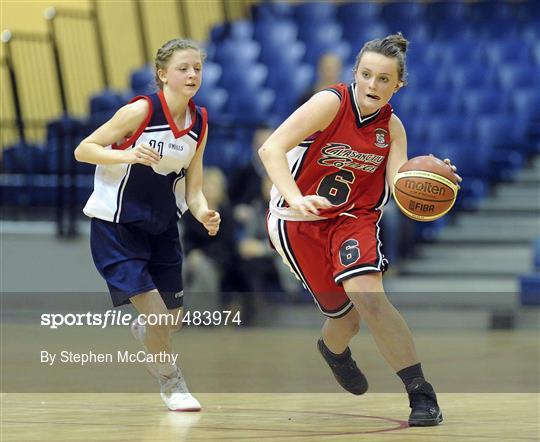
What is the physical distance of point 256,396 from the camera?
19.5 ft

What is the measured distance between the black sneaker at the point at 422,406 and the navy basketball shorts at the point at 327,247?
463mm

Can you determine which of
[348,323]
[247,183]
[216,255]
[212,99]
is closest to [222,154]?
[212,99]

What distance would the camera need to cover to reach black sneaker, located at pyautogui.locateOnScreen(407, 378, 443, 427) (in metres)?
4.91

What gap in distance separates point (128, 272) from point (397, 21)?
903cm

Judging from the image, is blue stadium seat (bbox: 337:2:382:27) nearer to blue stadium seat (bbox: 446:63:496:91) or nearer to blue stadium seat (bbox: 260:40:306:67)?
blue stadium seat (bbox: 260:40:306:67)

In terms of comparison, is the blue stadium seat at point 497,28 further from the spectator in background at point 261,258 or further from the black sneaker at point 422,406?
the black sneaker at point 422,406

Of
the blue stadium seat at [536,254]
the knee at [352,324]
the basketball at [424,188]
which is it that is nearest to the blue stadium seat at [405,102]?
the blue stadium seat at [536,254]

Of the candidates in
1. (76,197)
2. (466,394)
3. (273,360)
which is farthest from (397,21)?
(466,394)

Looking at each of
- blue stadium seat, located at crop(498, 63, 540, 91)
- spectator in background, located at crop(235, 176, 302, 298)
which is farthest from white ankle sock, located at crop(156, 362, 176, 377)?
blue stadium seat, located at crop(498, 63, 540, 91)

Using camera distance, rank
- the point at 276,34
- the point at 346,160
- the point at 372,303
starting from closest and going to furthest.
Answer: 1. the point at 372,303
2. the point at 346,160
3. the point at 276,34

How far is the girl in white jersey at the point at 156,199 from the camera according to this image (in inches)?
206

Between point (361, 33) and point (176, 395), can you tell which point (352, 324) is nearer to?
point (176, 395)

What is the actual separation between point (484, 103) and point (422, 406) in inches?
298

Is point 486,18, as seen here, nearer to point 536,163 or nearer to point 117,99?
point 536,163
